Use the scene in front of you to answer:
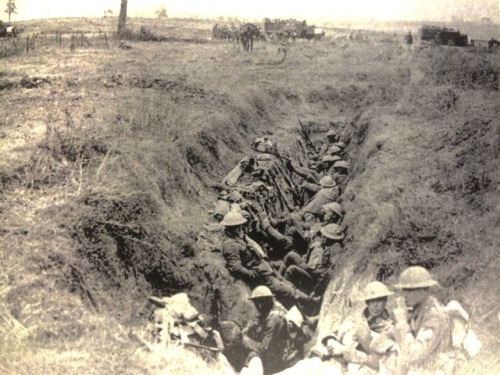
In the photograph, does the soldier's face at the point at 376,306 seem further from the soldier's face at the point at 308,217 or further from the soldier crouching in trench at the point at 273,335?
the soldier's face at the point at 308,217

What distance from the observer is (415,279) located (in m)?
5.16

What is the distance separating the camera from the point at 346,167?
10.3 meters

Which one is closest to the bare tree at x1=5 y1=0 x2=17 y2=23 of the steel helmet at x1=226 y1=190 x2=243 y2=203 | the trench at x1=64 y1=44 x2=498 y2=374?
the trench at x1=64 y1=44 x2=498 y2=374

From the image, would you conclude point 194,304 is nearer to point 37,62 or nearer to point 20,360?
point 20,360

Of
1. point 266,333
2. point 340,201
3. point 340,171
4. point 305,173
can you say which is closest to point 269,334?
point 266,333

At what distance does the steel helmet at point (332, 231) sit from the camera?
7.21 meters

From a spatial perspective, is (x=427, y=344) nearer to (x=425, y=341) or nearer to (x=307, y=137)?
(x=425, y=341)

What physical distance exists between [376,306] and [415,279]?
612mm

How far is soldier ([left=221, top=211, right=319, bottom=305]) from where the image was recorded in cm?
621

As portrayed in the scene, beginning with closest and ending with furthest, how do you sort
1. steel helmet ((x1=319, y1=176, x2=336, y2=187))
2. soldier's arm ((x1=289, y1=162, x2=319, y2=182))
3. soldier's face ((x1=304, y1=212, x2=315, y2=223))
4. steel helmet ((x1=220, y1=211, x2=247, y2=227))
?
steel helmet ((x1=220, y1=211, x2=247, y2=227)) → soldier's face ((x1=304, y1=212, x2=315, y2=223)) → steel helmet ((x1=319, y1=176, x2=336, y2=187)) → soldier's arm ((x1=289, y1=162, x2=319, y2=182))

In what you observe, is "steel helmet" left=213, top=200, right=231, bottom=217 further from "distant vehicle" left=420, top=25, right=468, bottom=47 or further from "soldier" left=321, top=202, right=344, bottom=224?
"distant vehicle" left=420, top=25, right=468, bottom=47

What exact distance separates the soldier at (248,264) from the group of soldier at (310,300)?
0.01m

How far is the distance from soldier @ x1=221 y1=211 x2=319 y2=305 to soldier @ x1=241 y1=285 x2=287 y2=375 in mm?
389

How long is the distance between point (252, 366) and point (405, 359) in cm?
159
